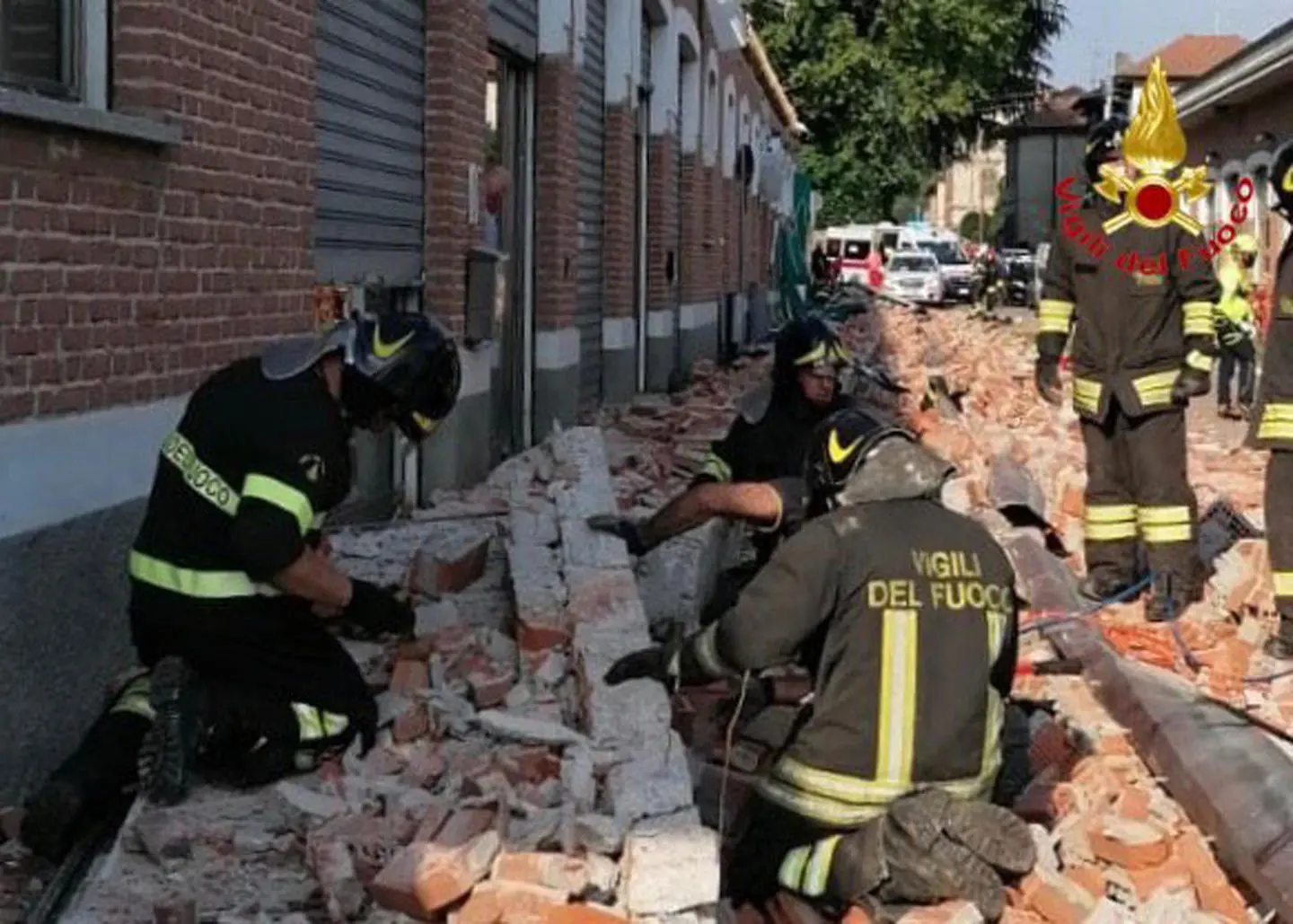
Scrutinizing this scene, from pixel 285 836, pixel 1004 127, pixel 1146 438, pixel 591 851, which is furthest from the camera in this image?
pixel 1004 127

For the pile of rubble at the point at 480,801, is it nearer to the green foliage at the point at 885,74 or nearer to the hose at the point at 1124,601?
the hose at the point at 1124,601

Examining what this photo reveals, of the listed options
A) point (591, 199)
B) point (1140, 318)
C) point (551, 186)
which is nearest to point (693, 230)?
point (591, 199)

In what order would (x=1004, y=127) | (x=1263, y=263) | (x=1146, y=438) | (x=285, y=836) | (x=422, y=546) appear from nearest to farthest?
(x=285, y=836) → (x=422, y=546) → (x=1146, y=438) → (x=1263, y=263) → (x=1004, y=127)

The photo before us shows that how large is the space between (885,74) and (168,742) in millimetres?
53703

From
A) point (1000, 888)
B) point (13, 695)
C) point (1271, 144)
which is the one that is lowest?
point (1000, 888)

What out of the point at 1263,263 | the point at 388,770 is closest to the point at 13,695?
Result: the point at 388,770

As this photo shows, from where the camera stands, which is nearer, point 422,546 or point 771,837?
point 771,837

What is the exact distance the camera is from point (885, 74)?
2233 inches

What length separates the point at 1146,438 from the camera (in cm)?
908

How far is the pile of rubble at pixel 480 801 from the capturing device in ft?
14.2

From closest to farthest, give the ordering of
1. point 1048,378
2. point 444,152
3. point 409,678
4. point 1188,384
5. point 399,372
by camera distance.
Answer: point 399,372, point 409,678, point 1188,384, point 1048,378, point 444,152

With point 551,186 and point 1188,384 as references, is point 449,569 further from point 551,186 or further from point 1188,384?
point 551,186

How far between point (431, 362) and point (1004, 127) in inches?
2404

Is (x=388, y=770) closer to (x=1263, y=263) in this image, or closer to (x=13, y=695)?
(x=13, y=695)
